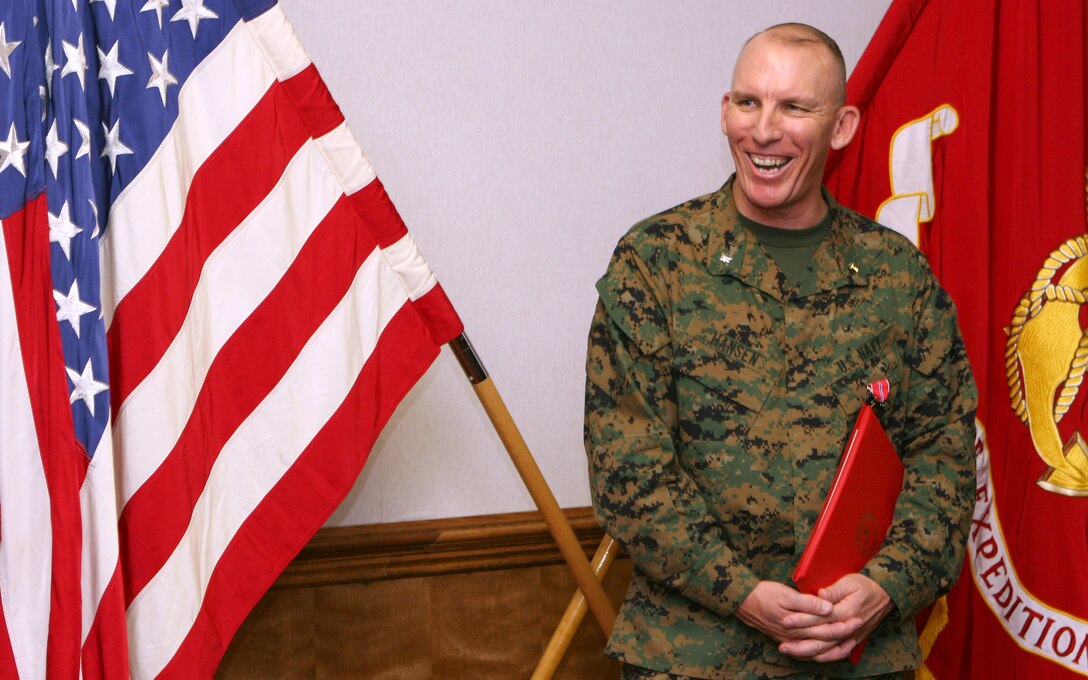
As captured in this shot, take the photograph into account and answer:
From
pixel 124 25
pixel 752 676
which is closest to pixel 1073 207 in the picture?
pixel 752 676

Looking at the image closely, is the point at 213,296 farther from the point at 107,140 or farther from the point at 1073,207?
the point at 1073,207

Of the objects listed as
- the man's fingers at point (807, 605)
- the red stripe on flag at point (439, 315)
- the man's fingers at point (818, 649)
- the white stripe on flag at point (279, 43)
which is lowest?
the man's fingers at point (818, 649)

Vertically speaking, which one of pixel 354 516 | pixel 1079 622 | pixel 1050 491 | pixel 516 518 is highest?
pixel 354 516

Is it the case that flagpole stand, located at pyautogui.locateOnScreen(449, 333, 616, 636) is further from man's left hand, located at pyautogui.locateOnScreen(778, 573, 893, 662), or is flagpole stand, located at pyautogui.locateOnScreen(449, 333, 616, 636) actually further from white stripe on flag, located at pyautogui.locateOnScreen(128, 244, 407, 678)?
man's left hand, located at pyautogui.locateOnScreen(778, 573, 893, 662)

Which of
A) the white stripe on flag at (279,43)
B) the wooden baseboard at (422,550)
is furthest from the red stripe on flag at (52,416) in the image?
the wooden baseboard at (422,550)

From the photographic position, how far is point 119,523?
1.58 metres

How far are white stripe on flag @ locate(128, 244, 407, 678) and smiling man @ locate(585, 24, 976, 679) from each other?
37 cm

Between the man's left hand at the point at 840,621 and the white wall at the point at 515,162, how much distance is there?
2.91ft

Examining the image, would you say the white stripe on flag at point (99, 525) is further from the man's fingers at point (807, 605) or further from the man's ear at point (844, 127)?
the man's ear at point (844, 127)

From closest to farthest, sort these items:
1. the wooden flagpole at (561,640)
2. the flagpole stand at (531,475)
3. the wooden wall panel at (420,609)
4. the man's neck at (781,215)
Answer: the man's neck at (781,215) → the flagpole stand at (531,475) → the wooden flagpole at (561,640) → the wooden wall panel at (420,609)

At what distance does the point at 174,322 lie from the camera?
158 centimetres

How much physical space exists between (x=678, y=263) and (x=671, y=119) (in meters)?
0.83

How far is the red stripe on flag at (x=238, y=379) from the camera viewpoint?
5.16 feet

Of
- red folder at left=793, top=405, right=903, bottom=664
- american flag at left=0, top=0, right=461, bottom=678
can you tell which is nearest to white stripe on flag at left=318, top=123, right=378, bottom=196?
american flag at left=0, top=0, right=461, bottom=678
